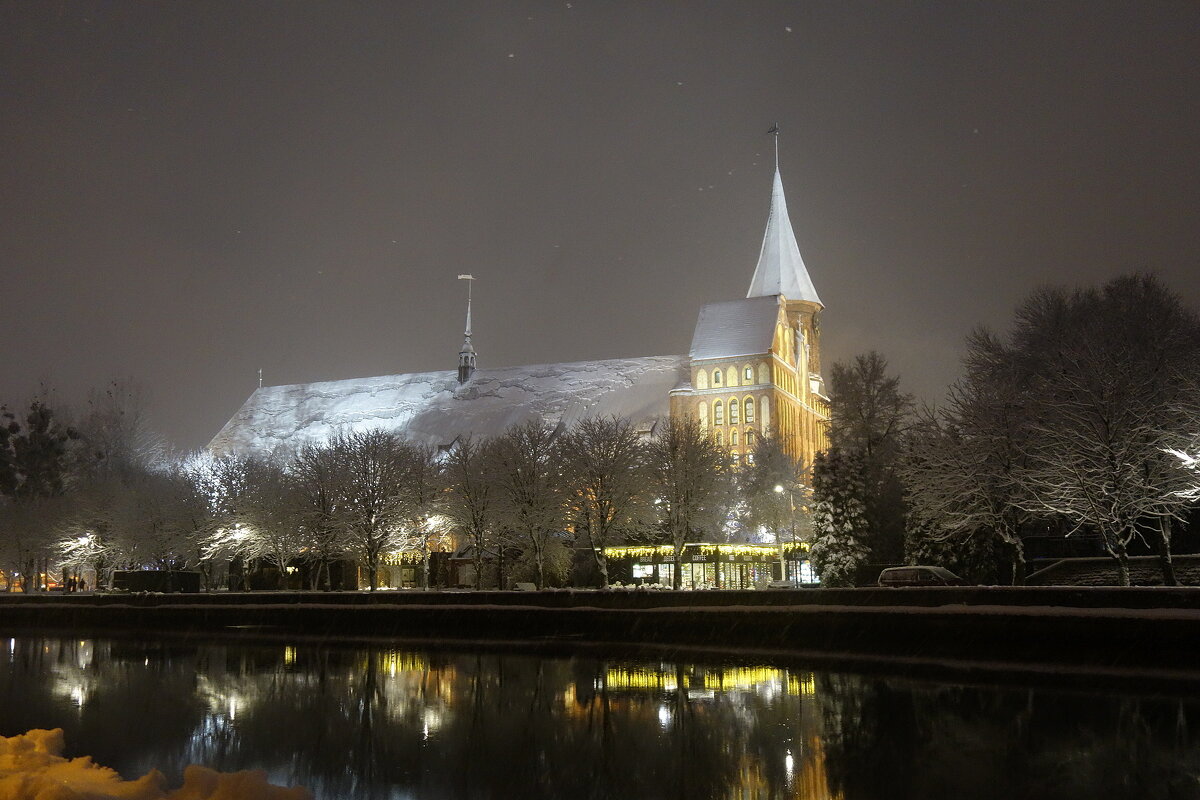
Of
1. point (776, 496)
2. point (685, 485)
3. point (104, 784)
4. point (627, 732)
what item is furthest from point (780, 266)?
point (104, 784)

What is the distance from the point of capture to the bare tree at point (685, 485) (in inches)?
2110

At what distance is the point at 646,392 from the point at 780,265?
73.6ft

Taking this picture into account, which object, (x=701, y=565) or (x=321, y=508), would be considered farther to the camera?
(x=321, y=508)

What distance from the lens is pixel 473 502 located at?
54.4 meters

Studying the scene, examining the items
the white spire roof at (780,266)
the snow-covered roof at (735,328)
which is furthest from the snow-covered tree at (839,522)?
the white spire roof at (780,266)

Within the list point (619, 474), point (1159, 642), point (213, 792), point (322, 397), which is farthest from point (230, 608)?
point (322, 397)

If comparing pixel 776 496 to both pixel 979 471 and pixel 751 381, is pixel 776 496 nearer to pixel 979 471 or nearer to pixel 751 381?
pixel 751 381

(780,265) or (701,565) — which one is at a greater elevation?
(780,265)

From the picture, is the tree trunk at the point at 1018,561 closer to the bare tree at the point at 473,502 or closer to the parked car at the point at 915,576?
the parked car at the point at 915,576

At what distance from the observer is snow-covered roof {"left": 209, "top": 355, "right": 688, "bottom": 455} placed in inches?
3278

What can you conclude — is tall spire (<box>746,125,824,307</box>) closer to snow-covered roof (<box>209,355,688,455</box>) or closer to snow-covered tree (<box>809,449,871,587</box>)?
snow-covered roof (<box>209,355,688,455</box>)

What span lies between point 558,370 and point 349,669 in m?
67.1

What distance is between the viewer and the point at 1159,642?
2097cm

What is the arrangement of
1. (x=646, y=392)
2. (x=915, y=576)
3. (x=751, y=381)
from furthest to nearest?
(x=646, y=392) → (x=751, y=381) → (x=915, y=576)
